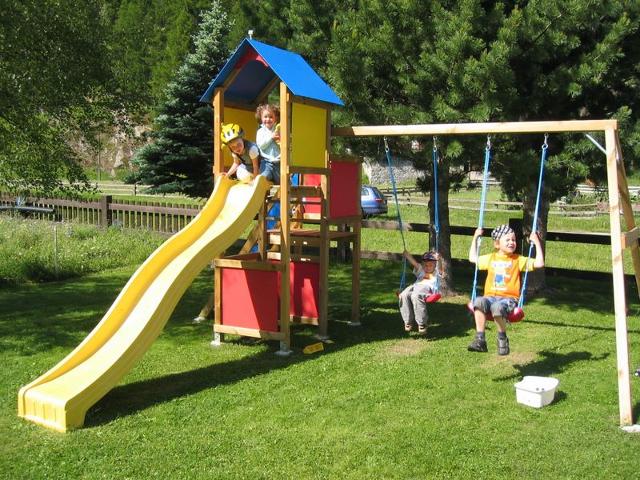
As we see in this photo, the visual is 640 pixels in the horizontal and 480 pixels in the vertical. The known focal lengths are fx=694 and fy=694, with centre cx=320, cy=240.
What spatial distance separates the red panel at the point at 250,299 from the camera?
7.79m

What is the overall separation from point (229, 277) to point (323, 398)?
2.44 m

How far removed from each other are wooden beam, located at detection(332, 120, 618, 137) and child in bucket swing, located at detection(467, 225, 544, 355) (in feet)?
3.45

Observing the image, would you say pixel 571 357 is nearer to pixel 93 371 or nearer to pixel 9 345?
pixel 93 371

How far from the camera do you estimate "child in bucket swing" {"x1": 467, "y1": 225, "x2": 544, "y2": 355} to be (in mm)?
6582

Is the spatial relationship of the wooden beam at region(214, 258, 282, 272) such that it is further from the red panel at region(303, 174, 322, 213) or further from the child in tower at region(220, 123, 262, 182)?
the red panel at region(303, 174, 322, 213)

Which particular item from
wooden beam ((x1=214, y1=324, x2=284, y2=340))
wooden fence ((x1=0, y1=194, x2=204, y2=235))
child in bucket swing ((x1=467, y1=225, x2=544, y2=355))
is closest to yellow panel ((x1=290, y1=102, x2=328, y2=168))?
wooden beam ((x1=214, y1=324, x2=284, y2=340))

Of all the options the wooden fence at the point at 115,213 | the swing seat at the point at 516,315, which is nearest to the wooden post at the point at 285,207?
the swing seat at the point at 516,315

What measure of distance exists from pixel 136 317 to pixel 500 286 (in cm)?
348

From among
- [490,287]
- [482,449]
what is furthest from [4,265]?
[482,449]

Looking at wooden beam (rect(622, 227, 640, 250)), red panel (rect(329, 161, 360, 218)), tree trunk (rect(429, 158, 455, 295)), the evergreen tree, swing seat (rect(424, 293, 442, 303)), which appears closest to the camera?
wooden beam (rect(622, 227, 640, 250))

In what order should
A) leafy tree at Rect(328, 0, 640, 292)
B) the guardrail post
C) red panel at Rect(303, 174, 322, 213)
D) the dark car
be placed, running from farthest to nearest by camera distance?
the dark car < the guardrail post < red panel at Rect(303, 174, 322, 213) < leafy tree at Rect(328, 0, 640, 292)

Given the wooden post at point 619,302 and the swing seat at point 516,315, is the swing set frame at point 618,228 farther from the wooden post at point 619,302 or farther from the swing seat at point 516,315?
the swing seat at point 516,315

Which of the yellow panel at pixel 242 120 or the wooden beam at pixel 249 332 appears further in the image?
the yellow panel at pixel 242 120

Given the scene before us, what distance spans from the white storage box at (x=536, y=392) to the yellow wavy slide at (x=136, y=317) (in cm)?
315
